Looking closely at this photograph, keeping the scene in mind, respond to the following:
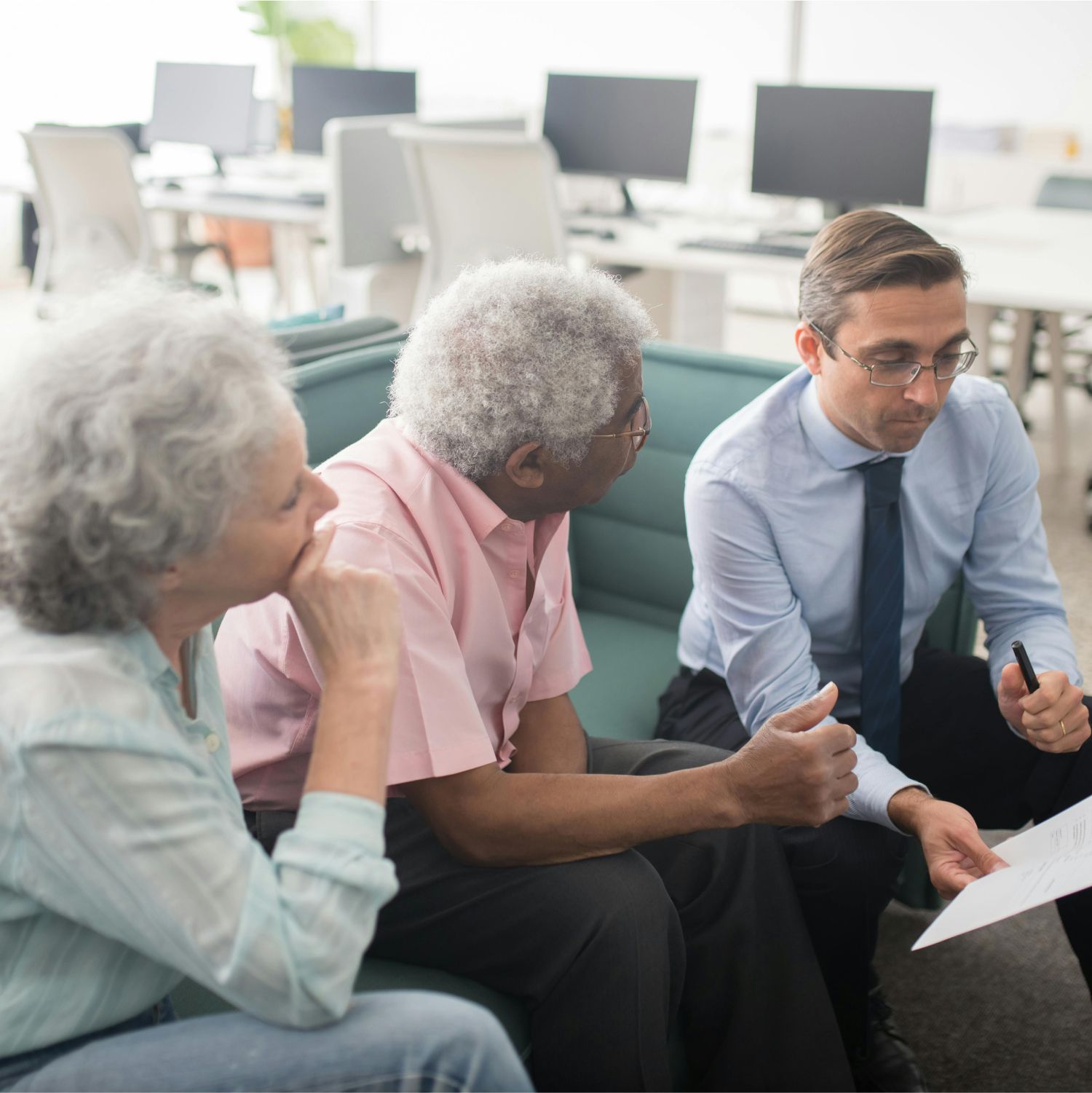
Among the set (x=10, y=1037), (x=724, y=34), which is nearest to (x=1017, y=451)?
(x=10, y=1037)

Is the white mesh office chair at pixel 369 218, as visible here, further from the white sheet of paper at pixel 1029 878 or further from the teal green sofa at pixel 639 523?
the white sheet of paper at pixel 1029 878

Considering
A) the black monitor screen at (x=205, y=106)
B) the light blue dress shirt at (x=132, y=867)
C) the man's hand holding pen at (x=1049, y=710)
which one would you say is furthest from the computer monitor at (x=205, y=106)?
the light blue dress shirt at (x=132, y=867)

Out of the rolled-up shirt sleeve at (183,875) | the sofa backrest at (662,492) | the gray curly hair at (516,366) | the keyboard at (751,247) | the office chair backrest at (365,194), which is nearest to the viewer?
the rolled-up shirt sleeve at (183,875)

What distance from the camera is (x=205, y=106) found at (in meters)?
5.40

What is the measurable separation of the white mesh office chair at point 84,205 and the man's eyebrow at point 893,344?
11.0 feet

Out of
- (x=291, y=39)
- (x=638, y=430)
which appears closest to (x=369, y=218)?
(x=291, y=39)

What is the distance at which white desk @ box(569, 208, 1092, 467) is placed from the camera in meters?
3.16

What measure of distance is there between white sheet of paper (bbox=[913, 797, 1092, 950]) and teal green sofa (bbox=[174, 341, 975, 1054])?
55 centimetres

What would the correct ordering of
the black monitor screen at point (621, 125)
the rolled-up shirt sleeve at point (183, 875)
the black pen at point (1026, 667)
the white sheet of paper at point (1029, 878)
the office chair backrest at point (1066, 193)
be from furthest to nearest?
1. the black monitor screen at point (621, 125)
2. the office chair backrest at point (1066, 193)
3. the black pen at point (1026, 667)
4. the white sheet of paper at point (1029, 878)
5. the rolled-up shirt sleeve at point (183, 875)

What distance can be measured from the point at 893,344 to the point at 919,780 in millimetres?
586

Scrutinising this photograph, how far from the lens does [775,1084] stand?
1.25 m

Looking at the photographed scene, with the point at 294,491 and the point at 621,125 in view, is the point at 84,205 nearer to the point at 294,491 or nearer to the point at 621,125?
the point at 621,125

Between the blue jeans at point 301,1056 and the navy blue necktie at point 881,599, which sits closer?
the blue jeans at point 301,1056

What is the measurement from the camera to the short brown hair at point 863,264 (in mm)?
1385
